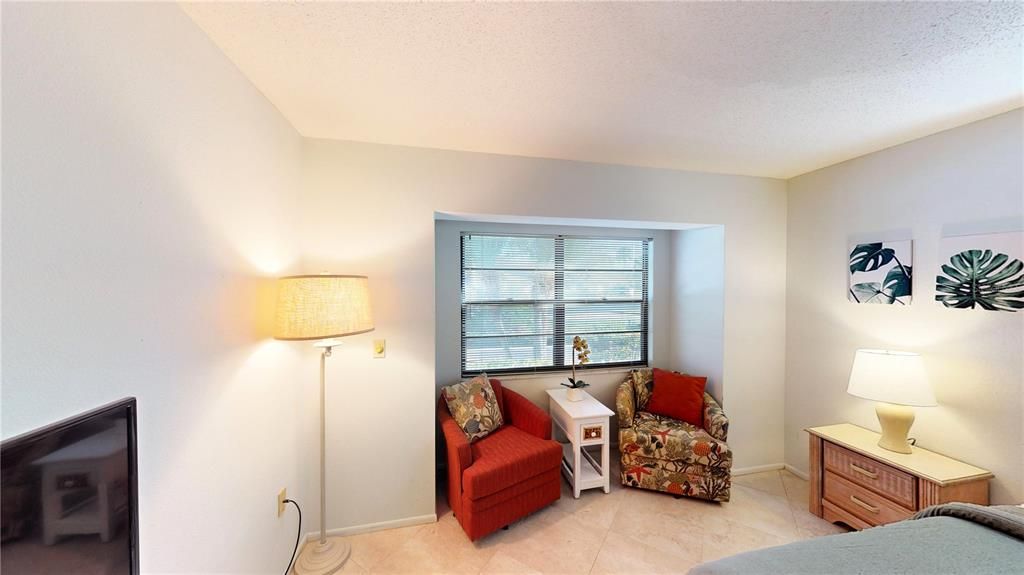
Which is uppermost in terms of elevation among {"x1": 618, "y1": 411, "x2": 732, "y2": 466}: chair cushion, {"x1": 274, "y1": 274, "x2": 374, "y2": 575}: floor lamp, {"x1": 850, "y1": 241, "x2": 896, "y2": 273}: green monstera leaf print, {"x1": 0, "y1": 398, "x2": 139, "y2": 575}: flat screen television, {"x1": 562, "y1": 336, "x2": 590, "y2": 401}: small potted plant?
{"x1": 850, "y1": 241, "x2": 896, "y2": 273}: green monstera leaf print

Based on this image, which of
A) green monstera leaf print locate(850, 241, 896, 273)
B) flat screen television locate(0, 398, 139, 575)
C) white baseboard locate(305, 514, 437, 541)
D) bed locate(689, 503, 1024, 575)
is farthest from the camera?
green monstera leaf print locate(850, 241, 896, 273)

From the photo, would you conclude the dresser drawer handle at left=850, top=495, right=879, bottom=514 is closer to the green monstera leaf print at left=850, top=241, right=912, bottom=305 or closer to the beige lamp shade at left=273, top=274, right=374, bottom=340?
the green monstera leaf print at left=850, top=241, right=912, bottom=305

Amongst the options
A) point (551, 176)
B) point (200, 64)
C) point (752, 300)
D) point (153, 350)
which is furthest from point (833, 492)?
point (200, 64)

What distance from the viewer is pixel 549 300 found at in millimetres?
3242

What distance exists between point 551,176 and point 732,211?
1.56m

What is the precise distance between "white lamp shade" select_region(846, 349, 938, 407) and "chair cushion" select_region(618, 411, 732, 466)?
2.93 ft

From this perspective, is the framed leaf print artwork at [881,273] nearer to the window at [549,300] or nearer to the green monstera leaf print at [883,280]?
the green monstera leaf print at [883,280]

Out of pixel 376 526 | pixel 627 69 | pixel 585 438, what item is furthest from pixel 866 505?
pixel 376 526

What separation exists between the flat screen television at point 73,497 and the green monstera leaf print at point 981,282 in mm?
3521

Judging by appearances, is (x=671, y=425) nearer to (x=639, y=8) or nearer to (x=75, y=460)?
(x=639, y=8)

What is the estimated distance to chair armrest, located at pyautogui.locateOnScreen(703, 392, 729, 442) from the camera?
2.53m

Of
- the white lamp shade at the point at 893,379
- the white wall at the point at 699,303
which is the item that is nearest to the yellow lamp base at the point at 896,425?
the white lamp shade at the point at 893,379

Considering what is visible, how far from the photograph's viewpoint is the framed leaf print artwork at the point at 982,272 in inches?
67.6

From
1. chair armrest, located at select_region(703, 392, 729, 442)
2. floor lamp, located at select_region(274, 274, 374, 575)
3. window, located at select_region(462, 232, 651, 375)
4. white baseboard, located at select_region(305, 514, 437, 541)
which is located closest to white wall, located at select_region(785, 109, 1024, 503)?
chair armrest, located at select_region(703, 392, 729, 442)
